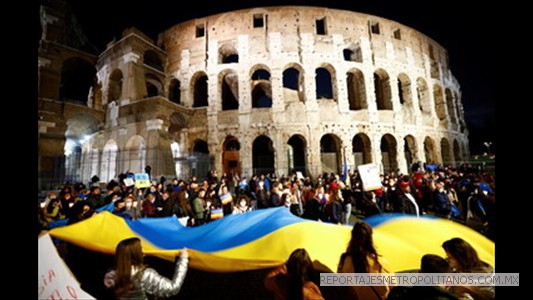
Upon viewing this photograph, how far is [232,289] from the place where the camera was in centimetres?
417

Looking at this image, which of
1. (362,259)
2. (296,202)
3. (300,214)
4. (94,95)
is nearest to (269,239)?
(362,259)

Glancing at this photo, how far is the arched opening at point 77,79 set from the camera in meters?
17.6

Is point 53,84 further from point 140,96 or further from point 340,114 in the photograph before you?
point 340,114

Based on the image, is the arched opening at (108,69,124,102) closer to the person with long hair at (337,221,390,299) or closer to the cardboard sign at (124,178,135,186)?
the cardboard sign at (124,178,135,186)

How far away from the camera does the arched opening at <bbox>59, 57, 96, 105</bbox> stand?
57.6ft

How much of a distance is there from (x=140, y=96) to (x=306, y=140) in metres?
12.1

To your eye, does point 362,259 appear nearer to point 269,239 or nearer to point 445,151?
point 269,239

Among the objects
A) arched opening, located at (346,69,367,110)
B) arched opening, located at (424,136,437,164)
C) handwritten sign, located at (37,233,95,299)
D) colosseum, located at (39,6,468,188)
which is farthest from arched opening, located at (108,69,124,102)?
arched opening, located at (424,136,437,164)

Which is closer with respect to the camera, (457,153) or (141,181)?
(141,181)

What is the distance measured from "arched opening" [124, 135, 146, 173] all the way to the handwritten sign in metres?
12.0

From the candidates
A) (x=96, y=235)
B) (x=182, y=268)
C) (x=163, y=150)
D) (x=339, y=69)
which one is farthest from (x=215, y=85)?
(x=182, y=268)

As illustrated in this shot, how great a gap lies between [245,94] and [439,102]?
18645mm

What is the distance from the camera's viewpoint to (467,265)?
2301 millimetres

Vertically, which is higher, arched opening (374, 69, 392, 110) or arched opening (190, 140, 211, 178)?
arched opening (374, 69, 392, 110)
